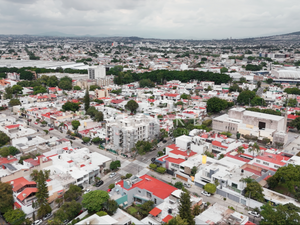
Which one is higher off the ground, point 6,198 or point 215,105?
point 215,105

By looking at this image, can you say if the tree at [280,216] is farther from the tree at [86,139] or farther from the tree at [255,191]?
the tree at [86,139]

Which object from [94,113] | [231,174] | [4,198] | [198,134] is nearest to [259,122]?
[198,134]

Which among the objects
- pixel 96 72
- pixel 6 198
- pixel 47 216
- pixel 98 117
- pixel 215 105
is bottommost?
pixel 47 216

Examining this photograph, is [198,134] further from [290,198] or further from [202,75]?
[202,75]

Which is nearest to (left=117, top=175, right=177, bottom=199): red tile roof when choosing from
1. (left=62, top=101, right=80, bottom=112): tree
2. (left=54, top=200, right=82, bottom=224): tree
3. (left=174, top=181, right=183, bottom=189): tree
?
(left=174, top=181, right=183, bottom=189): tree

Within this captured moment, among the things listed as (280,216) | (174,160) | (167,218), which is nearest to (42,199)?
(167,218)

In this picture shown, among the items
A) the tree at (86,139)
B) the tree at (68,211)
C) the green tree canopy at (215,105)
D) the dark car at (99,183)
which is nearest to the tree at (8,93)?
the tree at (86,139)

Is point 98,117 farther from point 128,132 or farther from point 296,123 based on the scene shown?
point 296,123
